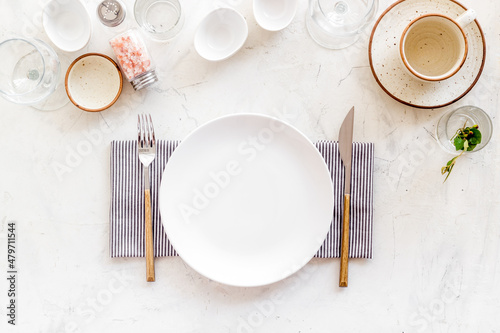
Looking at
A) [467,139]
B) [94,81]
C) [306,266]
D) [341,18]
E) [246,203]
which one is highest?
[341,18]

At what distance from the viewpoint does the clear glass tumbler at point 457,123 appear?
2.92 ft

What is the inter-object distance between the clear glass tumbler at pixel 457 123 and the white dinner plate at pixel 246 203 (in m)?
0.28

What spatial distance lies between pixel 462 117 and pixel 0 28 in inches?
37.8

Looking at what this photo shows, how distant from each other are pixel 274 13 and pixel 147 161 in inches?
15.3

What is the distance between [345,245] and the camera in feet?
2.88

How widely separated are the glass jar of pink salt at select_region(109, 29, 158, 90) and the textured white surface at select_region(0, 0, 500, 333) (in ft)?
0.16

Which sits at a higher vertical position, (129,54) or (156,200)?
(129,54)

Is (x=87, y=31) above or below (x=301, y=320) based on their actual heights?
above

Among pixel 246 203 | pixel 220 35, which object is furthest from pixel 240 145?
pixel 220 35

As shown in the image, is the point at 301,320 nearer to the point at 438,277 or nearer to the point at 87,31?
the point at 438,277

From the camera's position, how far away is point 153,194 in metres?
0.88

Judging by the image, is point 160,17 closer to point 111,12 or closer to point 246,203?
point 111,12

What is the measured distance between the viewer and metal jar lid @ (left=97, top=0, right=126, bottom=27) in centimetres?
86

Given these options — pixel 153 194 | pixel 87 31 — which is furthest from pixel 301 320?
pixel 87 31
